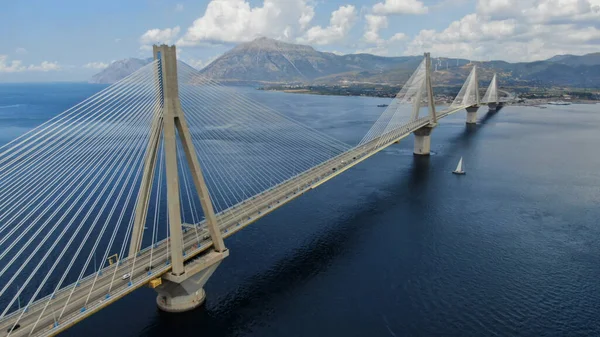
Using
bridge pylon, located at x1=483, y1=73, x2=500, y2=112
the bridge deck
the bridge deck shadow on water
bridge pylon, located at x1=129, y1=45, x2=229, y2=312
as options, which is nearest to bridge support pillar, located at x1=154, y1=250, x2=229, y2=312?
bridge pylon, located at x1=129, y1=45, x2=229, y2=312

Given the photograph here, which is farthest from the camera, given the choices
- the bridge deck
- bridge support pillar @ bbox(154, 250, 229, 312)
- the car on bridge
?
bridge support pillar @ bbox(154, 250, 229, 312)

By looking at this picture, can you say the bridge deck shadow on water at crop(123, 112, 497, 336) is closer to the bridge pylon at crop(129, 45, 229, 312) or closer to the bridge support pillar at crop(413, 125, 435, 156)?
the bridge pylon at crop(129, 45, 229, 312)

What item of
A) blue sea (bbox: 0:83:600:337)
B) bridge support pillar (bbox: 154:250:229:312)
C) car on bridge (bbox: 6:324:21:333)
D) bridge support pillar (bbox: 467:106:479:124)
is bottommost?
blue sea (bbox: 0:83:600:337)

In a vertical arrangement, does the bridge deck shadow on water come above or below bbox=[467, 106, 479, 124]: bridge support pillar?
below

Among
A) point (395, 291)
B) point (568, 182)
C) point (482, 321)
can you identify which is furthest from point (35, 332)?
point (568, 182)

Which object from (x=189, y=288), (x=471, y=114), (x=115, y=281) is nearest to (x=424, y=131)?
(x=471, y=114)

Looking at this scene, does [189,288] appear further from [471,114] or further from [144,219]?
[471,114]
